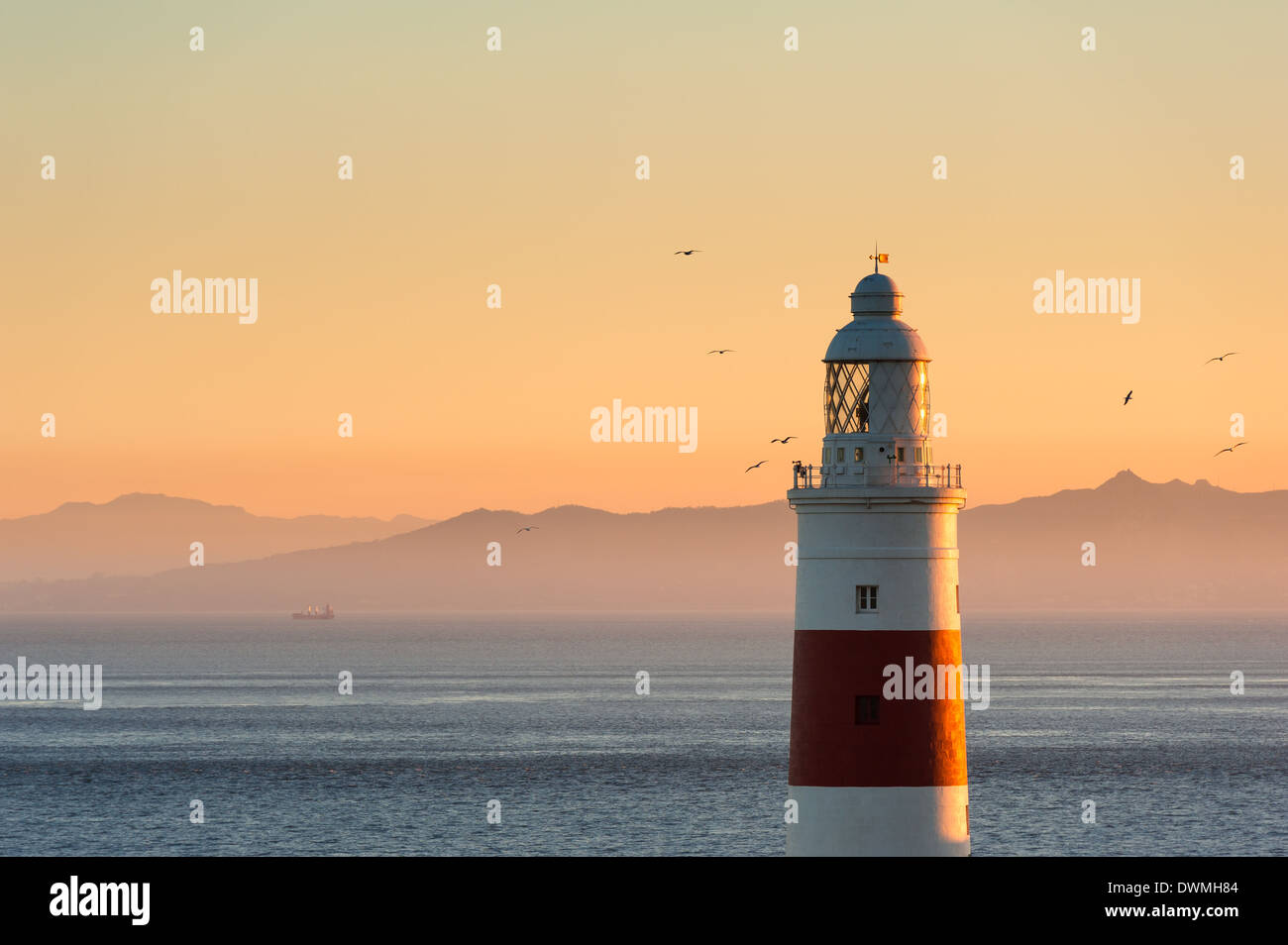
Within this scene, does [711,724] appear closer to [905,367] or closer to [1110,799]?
[1110,799]

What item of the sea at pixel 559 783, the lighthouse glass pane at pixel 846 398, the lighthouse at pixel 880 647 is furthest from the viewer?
the sea at pixel 559 783

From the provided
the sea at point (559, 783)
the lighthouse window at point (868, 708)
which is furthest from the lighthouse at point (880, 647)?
the sea at point (559, 783)

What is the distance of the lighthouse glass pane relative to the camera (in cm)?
3006

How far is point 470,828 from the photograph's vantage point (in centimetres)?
9794

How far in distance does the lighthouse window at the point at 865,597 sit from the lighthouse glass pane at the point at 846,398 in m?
2.56

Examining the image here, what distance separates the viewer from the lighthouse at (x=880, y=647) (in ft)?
96.1

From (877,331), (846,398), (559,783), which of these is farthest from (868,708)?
(559,783)

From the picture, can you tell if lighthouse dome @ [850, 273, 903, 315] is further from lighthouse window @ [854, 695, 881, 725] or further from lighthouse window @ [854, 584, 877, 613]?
lighthouse window @ [854, 695, 881, 725]

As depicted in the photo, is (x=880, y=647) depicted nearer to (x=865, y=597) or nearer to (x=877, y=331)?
(x=865, y=597)

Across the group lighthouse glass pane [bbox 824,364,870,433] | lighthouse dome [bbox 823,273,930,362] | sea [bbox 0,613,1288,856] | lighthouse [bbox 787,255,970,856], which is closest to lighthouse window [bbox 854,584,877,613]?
lighthouse [bbox 787,255,970,856]

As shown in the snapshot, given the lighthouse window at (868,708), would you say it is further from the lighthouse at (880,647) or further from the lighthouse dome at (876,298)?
the lighthouse dome at (876,298)
